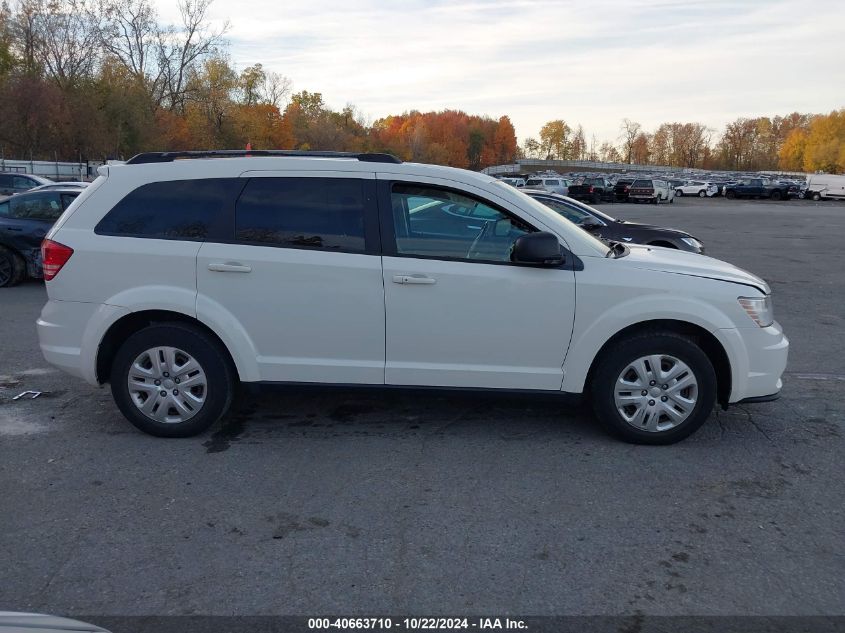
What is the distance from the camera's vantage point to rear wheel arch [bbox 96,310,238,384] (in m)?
5.05

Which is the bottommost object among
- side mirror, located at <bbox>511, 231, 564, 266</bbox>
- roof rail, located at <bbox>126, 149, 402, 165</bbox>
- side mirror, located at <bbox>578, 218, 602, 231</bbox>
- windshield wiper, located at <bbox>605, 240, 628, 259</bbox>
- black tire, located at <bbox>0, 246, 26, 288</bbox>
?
black tire, located at <bbox>0, 246, 26, 288</bbox>

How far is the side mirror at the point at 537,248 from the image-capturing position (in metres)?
4.68

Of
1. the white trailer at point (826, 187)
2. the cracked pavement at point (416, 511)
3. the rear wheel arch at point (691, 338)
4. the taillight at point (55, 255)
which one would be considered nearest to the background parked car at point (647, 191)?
the white trailer at point (826, 187)

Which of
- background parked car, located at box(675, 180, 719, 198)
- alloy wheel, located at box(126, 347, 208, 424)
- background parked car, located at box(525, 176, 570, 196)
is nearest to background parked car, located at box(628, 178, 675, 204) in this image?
background parked car, located at box(525, 176, 570, 196)

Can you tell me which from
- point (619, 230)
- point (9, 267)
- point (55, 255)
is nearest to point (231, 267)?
point (55, 255)

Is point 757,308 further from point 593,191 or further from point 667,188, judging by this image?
point 667,188

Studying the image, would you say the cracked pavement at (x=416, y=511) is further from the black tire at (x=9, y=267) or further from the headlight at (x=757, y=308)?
the black tire at (x=9, y=267)

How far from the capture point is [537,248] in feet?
15.3

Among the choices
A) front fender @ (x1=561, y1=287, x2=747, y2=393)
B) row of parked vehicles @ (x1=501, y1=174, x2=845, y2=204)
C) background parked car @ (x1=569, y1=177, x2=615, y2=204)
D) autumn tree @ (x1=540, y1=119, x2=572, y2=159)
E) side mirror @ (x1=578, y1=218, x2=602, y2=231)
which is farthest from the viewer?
autumn tree @ (x1=540, y1=119, x2=572, y2=159)

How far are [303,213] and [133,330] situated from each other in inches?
57.3

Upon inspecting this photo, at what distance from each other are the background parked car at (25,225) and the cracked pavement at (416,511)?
624 centimetres

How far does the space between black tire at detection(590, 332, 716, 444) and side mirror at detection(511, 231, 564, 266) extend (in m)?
0.77

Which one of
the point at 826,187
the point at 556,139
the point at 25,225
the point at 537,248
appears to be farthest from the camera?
the point at 556,139

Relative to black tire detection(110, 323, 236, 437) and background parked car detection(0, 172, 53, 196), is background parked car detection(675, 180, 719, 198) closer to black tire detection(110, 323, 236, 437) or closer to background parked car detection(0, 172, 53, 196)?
background parked car detection(0, 172, 53, 196)
